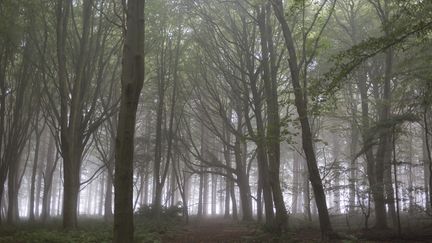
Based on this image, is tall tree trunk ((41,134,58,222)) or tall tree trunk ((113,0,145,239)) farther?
tall tree trunk ((41,134,58,222))

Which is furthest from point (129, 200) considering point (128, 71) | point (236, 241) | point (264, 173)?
point (264, 173)

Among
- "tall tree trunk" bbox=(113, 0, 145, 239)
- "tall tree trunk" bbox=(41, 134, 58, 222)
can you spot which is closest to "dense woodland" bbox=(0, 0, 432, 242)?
"tall tree trunk" bbox=(113, 0, 145, 239)

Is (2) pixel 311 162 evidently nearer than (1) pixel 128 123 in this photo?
No

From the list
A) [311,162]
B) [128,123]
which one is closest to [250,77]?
[311,162]

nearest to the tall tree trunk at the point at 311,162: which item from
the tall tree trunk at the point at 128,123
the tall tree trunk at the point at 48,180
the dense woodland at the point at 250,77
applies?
the dense woodland at the point at 250,77

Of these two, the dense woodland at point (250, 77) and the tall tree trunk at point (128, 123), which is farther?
the dense woodland at point (250, 77)

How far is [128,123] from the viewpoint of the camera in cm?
591

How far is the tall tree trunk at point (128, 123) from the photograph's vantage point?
5.72 metres

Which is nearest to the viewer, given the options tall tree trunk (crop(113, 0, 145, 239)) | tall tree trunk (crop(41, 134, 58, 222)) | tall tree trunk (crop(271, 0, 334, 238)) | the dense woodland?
tall tree trunk (crop(113, 0, 145, 239))

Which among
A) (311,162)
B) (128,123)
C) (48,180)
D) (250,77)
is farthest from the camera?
(48,180)

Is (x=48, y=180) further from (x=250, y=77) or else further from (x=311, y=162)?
(x=311, y=162)

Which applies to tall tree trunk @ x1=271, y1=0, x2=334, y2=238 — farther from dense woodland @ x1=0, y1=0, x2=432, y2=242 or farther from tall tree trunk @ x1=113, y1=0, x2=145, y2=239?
tall tree trunk @ x1=113, y1=0, x2=145, y2=239

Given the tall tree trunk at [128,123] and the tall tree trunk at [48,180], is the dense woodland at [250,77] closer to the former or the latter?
the tall tree trunk at [128,123]

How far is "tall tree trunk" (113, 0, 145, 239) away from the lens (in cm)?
572
